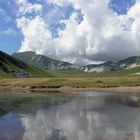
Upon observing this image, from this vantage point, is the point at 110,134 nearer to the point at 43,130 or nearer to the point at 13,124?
the point at 43,130

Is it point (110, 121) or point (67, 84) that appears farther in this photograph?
point (67, 84)

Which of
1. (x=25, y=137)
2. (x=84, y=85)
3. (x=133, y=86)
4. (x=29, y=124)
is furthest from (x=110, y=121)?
(x=84, y=85)

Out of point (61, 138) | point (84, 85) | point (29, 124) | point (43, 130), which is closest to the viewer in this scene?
point (61, 138)

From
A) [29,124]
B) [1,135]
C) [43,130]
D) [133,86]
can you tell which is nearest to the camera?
[1,135]

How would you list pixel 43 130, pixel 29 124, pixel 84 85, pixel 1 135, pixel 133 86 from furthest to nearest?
pixel 84 85 → pixel 133 86 → pixel 29 124 → pixel 43 130 → pixel 1 135

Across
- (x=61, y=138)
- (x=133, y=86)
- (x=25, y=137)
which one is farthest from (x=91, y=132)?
(x=133, y=86)

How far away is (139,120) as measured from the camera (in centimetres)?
5394

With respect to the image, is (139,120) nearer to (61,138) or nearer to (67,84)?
(61,138)

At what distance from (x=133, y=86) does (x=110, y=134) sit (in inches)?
5457

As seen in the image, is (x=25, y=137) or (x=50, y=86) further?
(x=50, y=86)

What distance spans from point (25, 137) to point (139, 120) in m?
22.6

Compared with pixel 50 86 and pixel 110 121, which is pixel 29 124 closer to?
pixel 110 121

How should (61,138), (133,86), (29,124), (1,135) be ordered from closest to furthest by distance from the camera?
(61,138)
(1,135)
(29,124)
(133,86)

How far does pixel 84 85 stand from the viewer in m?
192
